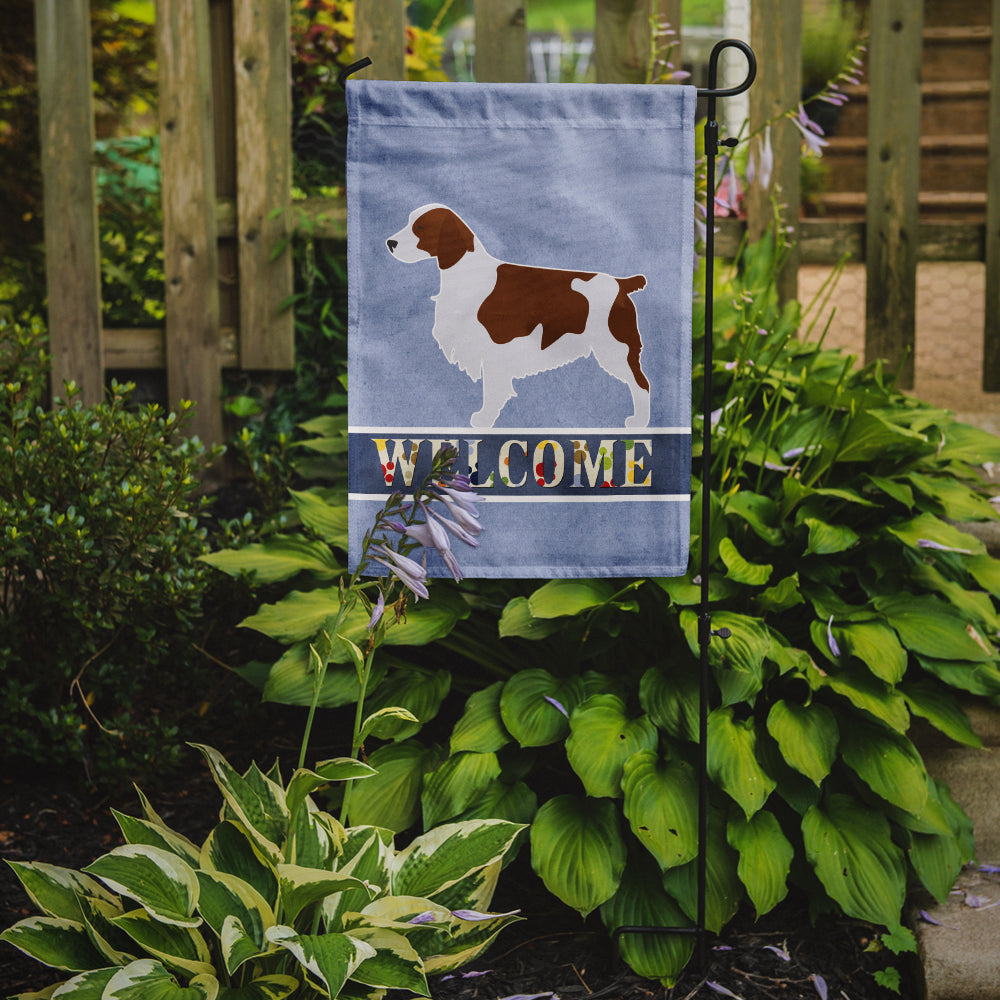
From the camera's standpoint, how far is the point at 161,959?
1493mm

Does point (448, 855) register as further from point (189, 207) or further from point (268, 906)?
point (189, 207)

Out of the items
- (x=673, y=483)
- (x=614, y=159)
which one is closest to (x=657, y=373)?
(x=673, y=483)

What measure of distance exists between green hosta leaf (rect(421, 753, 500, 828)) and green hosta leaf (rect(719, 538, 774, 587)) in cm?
60

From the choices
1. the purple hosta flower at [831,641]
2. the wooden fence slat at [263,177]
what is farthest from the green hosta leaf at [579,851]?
the wooden fence slat at [263,177]

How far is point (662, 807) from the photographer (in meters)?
1.84

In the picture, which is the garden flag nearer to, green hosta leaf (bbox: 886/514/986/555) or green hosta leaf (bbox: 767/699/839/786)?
green hosta leaf (bbox: 767/699/839/786)

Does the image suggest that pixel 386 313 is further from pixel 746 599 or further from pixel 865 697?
pixel 865 697

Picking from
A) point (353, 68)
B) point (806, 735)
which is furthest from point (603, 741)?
point (353, 68)

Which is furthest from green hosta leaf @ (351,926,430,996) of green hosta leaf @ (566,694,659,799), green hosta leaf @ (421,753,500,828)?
green hosta leaf @ (566,694,659,799)

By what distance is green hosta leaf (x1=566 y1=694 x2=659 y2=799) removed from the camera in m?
1.84

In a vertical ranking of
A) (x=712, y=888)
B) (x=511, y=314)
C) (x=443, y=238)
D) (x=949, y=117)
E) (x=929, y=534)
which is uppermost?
(x=949, y=117)

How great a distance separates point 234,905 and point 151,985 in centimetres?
18

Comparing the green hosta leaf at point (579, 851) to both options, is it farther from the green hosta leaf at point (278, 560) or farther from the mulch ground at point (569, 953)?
the green hosta leaf at point (278, 560)

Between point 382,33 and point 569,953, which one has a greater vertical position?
point 382,33
